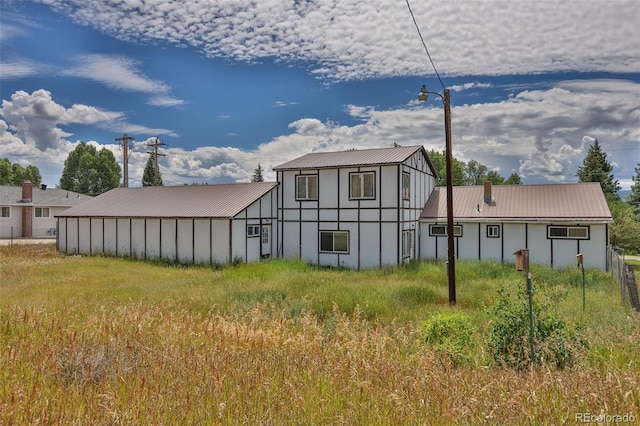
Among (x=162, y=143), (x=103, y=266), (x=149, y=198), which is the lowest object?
(x=103, y=266)

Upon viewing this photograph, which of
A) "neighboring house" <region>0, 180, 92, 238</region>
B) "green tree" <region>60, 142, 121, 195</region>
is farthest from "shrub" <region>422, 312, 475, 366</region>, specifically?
"green tree" <region>60, 142, 121, 195</region>

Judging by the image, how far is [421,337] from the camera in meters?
7.90

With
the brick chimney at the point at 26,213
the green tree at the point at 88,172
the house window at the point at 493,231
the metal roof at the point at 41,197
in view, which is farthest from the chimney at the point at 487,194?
the green tree at the point at 88,172

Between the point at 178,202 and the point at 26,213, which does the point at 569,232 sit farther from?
the point at 26,213

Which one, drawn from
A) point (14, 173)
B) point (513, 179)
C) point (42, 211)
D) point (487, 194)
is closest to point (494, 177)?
point (513, 179)

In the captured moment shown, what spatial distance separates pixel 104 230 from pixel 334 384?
28.1 m

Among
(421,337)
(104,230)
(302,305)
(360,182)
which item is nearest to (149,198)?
(104,230)

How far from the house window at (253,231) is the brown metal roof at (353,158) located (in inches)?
156

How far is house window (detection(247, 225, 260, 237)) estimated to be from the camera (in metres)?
24.2

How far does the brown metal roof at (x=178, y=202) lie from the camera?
79.9ft

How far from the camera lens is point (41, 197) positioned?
44906mm

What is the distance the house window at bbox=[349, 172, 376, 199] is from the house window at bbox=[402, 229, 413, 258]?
2914 mm

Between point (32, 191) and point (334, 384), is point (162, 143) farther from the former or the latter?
point (334, 384)

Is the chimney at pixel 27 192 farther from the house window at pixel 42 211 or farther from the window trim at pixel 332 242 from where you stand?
the window trim at pixel 332 242
